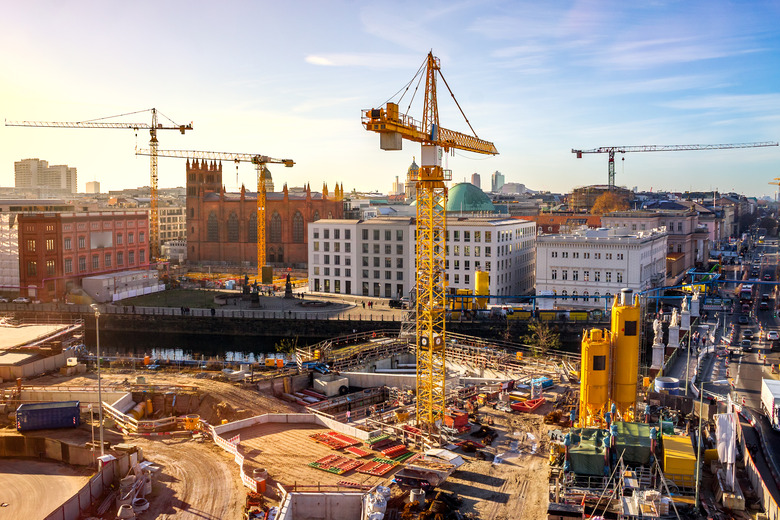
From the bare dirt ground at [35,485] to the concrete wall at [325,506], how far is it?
8.30m

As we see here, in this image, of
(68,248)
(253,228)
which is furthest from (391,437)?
(253,228)

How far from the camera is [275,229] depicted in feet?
364

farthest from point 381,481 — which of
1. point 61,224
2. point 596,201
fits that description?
point 596,201

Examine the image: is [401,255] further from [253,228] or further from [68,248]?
[253,228]

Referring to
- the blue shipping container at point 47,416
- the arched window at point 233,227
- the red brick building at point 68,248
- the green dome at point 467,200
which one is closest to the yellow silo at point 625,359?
the blue shipping container at point 47,416

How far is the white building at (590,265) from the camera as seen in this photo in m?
68.5

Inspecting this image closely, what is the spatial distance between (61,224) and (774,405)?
224 ft

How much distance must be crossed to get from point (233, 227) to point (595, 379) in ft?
297

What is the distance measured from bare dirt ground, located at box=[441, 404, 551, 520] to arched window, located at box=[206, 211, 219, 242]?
293ft

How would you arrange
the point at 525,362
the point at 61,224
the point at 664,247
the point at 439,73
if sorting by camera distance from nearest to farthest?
the point at 439,73
the point at 525,362
the point at 61,224
the point at 664,247

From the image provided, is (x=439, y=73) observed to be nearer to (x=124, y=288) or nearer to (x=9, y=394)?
(x=9, y=394)

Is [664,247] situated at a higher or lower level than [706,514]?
higher

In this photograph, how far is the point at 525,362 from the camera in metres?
45.6

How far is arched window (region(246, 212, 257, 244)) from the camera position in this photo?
11212 centimetres
